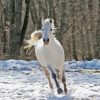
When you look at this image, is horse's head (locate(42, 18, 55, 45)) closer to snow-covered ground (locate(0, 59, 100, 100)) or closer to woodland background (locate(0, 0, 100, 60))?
snow-covered ground (locate(0, 59, 100, 100))

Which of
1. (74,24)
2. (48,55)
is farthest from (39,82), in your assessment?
(74,24)

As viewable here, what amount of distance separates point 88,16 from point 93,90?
64.6 ft

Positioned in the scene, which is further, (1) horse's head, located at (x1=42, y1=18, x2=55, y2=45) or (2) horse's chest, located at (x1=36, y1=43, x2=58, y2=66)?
(2) horse's chest, located at (x1=36, y1=43, x2=58, y2=66)

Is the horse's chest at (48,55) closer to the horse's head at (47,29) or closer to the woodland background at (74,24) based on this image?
the horse's head at (47,29)

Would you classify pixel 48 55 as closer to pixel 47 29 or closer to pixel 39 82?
pixel 47 29

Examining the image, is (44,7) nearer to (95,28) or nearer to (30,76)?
(95,28)

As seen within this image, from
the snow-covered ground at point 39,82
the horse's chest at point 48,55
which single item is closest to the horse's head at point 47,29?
the horse's chest at point 48,55

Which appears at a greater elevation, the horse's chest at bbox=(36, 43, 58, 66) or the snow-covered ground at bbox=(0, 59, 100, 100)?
the horse's chest at bbox=(36, 43, 58, 66)

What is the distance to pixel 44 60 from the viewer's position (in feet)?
27.1

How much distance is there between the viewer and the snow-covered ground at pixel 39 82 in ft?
26.2

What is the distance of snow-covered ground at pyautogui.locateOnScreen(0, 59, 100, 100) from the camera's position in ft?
26.2

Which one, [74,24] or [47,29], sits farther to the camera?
[74,24]

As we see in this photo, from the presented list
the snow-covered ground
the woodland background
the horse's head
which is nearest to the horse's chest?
the horse's head

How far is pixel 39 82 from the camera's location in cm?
1030
